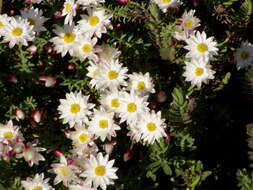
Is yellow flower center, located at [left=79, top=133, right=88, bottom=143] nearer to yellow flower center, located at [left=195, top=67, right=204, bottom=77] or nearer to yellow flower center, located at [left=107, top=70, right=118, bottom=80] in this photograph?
yellow flower center, located at [left=107, top=70, right=118, bottom=80]

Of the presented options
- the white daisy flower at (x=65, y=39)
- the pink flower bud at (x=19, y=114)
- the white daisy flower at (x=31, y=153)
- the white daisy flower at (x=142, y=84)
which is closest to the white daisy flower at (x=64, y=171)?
the white daisy flower at (x=31, y=153)

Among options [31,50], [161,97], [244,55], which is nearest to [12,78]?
[31,50]

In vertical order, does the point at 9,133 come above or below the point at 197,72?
below

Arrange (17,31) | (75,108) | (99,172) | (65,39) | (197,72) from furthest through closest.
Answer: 1. (65,39)
2. (17,31)
3. (75,108)
4. (197,72)
5. (99,172)

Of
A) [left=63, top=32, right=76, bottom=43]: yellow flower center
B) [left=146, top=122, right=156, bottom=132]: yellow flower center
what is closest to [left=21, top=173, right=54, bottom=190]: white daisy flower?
[left=146, top=122, right=156, bottom=132]: yellow flower center

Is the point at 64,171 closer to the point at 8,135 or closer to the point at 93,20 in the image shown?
the point at 8,135

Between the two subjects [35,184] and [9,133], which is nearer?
[35,184]

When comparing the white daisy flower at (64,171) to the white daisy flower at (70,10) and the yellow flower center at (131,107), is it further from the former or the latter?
the white daisy flower at (70,10)
